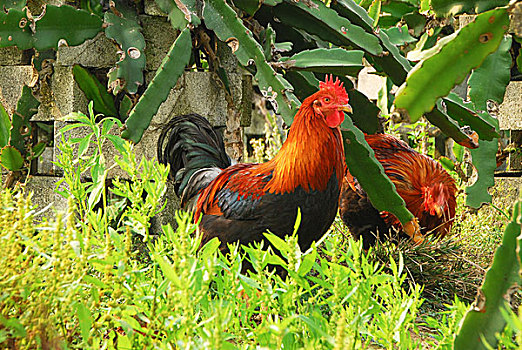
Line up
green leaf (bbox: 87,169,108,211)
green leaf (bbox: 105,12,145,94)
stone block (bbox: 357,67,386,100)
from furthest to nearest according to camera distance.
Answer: stone block (bbox: 357,67,386,100) → green leaf (bbox: 105,12,145,94) → green leaf (bbox: 87,169,108,211)

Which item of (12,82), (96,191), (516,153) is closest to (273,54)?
(96,191)

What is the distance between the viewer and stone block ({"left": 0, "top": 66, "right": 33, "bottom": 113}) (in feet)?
9.81

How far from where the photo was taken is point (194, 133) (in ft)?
8.70

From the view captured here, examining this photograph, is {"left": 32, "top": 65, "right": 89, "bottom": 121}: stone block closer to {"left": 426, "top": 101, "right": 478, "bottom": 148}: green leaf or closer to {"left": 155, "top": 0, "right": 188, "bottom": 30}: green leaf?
{"left": 155, "top": 0, "right": 188, "bottom": 30}: green leaf

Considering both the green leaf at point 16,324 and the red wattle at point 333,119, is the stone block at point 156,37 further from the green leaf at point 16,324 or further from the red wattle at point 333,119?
the green leaf at point 16,324

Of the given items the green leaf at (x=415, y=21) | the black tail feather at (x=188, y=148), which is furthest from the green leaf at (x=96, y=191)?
the green leaf at (x=415, y=21)

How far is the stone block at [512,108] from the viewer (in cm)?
354

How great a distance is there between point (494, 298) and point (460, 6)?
1972mm

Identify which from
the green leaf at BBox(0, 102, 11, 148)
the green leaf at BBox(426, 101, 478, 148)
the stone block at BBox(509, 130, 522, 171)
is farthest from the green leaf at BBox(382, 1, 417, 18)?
the green leaf at BBox(0, 102, 11, 148)

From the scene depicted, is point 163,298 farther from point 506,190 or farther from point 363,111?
point 506,190

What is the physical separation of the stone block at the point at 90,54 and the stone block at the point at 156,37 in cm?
17

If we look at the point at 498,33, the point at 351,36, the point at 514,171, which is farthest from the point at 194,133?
the point at 514,171

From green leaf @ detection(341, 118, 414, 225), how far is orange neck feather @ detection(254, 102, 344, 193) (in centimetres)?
15

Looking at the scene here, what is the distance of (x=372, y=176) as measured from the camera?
2.34 m
